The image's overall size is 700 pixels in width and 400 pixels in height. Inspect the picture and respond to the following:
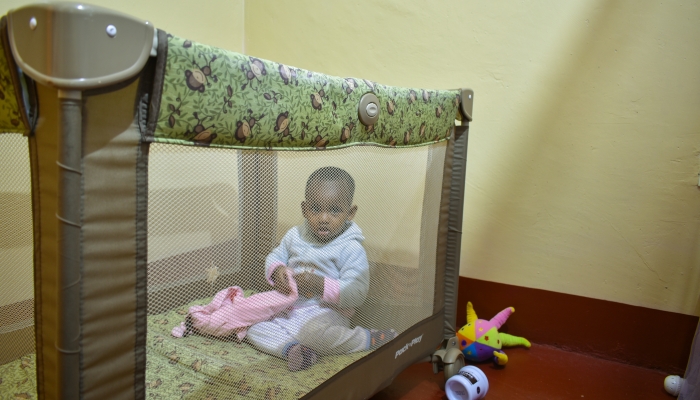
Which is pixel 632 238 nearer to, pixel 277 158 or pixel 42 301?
pixel 277 158

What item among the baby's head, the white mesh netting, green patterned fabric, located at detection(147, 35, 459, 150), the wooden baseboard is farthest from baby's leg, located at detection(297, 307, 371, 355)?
the wooden baseboard

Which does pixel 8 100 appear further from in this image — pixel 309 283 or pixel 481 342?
pixel 481 342

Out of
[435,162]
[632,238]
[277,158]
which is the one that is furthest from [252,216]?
[632,238]

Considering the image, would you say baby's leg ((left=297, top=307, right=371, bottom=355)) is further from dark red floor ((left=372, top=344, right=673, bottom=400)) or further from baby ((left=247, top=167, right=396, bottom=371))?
dark red floor ((left=372, top=344, right=673, bottom=400))

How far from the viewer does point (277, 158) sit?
26.9 inches

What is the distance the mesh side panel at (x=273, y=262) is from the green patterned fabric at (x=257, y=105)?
3 cm

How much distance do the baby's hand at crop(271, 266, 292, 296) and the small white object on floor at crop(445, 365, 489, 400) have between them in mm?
549

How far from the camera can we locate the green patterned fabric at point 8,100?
495mm

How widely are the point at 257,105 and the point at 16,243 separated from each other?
0.45 meters

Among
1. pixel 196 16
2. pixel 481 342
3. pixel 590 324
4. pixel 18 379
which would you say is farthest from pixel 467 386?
pixel 196 16

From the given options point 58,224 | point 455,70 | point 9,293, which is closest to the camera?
point 58,224

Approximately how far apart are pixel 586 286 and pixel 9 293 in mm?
1377

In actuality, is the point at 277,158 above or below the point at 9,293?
above

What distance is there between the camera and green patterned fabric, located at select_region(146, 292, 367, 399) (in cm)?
72
